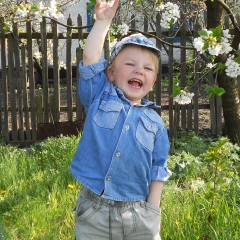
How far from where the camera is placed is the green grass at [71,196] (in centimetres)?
292

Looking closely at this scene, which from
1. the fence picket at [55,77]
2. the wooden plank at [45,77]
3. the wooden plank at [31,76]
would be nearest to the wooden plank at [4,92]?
the wooden plank at [31,76]

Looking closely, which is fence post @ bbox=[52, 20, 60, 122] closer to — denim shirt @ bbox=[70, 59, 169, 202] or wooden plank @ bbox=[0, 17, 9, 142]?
wooden plank @ bbox=[0, 17, 9, 142]

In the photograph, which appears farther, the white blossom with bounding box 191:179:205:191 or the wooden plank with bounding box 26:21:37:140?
the wooden plank with bounding box 26:21:37:140

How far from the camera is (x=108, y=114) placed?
7.18ft

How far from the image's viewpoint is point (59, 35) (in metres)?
6.35

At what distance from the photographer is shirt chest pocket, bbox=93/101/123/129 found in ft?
7.13

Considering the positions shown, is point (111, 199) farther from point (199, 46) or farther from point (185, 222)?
point (199, 46)

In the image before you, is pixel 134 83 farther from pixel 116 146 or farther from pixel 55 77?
pixel 55 77

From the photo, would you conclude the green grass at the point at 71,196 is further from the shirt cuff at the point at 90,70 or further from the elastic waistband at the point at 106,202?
the shirt cuff at the point at 90,70

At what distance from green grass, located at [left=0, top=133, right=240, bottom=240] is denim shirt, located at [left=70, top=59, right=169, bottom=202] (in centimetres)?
48

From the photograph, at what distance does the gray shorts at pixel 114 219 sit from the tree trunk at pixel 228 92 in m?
3.47

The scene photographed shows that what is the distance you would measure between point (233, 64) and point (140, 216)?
1894mm

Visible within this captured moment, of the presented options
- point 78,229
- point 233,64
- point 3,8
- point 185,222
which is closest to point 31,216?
point 185,222

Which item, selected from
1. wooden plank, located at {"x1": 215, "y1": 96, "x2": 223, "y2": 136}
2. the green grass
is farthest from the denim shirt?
wooden plank, located at {"x1": 215, "y1": 96, "x2": 223, "y2": 136}
